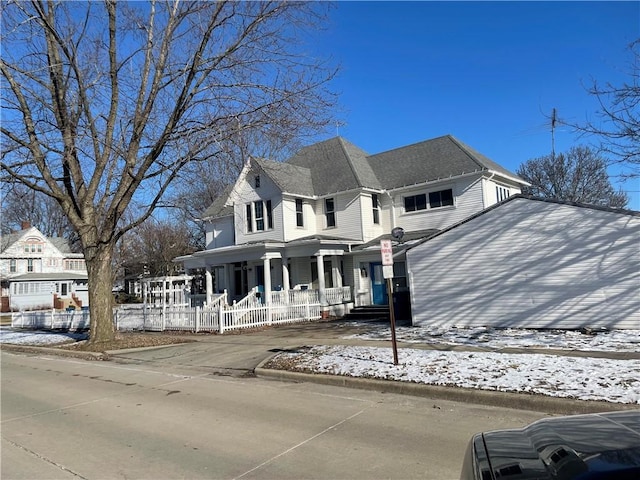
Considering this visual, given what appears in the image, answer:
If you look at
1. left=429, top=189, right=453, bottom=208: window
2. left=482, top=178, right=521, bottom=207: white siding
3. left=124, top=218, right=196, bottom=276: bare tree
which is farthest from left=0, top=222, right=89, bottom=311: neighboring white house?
left=482, top=178, right=521, bottom=207: white siding

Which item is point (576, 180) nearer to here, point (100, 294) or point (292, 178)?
point (292, 178)

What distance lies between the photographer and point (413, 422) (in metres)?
6.17

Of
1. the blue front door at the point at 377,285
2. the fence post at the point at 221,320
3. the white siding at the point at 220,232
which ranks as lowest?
the fence post at the point at 221,320

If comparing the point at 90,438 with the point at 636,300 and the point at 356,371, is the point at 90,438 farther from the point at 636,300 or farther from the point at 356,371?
the point at 636,300

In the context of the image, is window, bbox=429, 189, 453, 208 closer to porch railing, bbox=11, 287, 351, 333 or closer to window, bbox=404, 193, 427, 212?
window, bbox=404, 193, 427, 212

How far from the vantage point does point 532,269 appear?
1414 centimetres

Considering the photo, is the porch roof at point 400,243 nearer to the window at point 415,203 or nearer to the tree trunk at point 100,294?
the window at point 415,203

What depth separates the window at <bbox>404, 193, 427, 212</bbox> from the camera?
77.5 ft

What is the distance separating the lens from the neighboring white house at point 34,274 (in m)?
52.1

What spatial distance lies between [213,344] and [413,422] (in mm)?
10223

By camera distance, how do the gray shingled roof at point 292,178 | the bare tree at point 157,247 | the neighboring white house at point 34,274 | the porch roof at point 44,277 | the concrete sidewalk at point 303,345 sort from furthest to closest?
the porch roof at point 44,277, the neighboring white house at point 34,274, the bare tree at point 157,247, the gray shingled roof at point 292,178, the concrete sidewalk at point 303,345

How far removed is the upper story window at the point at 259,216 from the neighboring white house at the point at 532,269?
10.8 meters

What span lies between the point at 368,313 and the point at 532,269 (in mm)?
9385

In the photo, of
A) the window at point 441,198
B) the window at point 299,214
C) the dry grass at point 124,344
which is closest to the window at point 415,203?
the window at point 441,198
